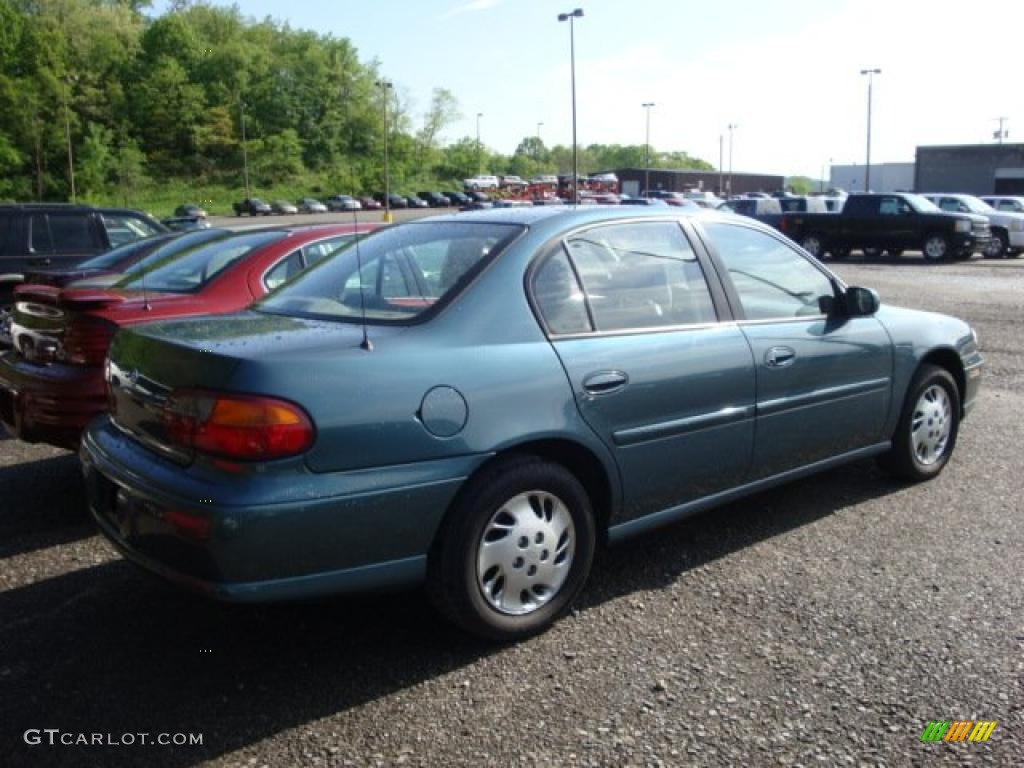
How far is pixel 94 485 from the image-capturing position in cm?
346

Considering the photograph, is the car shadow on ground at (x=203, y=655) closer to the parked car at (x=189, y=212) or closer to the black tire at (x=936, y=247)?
the black tire at (x=936, y=247)

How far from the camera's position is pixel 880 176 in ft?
280

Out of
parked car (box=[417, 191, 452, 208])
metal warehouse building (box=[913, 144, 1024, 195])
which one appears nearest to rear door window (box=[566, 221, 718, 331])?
metal warehouse building (box=[913, 144, 1024, 195])

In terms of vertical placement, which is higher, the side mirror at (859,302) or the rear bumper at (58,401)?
the side mirror at (859,302)

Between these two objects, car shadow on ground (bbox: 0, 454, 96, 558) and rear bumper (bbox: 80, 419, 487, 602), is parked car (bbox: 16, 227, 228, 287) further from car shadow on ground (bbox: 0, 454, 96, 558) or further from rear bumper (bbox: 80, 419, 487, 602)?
rear bumper (bbox: 80, 419, 487, 602)

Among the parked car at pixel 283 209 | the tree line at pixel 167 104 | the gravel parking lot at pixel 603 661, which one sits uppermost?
the tree line at pixel 167 104

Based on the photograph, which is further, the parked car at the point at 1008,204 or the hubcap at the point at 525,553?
the parked car at the point at 1008,204

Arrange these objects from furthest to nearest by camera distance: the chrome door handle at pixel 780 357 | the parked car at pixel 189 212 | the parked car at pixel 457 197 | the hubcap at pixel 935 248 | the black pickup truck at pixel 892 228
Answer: the parked car at pixel 457 197
the parked car at pixel 189 212
the hubcap at pixel 935 248
the black pickup truck at pixel 892 228
the chrome door handle at pixel 780 357

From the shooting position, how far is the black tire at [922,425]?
5016 millimetres

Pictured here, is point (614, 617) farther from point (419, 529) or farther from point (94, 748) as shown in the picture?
point (94, 748)

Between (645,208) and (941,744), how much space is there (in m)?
2.47

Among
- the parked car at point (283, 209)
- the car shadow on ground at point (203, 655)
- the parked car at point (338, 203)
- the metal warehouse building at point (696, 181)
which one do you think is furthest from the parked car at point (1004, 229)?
the parked car at point (283, 209)

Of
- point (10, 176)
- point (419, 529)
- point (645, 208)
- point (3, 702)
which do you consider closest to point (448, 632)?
point (419, 529)

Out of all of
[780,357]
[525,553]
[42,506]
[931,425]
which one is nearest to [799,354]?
[780,357]
